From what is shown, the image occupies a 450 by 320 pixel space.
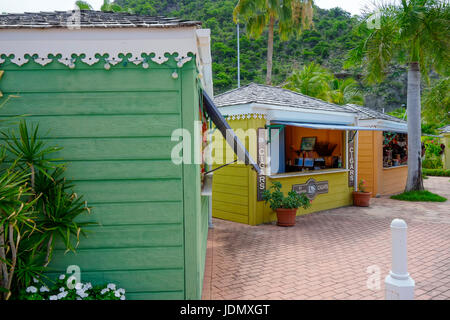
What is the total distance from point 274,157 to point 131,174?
6.73 meters

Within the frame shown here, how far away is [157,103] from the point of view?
330 centimetres

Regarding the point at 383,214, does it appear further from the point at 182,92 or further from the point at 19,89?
the point at 19,89

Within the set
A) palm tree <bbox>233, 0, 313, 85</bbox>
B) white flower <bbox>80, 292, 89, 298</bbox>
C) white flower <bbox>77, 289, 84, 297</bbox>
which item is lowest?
white flower <bbox>80, 292, 89, 298</bbox>

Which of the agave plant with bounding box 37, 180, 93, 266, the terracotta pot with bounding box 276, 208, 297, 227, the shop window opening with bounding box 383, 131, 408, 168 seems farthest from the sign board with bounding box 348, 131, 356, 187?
the agave plant with bounding box 37, 180, 93, 266

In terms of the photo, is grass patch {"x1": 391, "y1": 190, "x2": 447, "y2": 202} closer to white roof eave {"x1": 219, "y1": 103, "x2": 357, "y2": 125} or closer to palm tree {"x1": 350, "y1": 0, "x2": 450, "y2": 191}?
palm tree {"x1": 350, "y1": 0, "x2": 450, "y2": 191}

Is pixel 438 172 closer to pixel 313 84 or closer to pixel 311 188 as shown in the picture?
pixel 313 84

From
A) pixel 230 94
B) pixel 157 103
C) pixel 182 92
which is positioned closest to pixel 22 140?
pixel 157 103

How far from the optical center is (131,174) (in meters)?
3.30

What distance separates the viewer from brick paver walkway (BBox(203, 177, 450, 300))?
14.5 ft

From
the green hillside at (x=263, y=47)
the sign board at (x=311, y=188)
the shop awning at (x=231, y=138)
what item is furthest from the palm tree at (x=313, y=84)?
the shop awning at (x=231, y=138)

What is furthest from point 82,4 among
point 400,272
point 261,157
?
point 400,272

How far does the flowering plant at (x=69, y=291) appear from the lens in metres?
3.03

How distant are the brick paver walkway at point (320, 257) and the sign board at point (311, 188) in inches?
24.4

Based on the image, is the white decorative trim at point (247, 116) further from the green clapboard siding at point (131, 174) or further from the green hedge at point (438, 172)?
the green hedge at point (438, 172)
